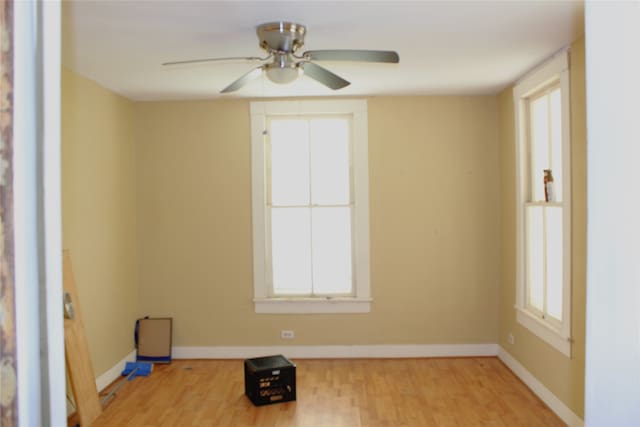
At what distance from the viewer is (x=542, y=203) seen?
402 cm

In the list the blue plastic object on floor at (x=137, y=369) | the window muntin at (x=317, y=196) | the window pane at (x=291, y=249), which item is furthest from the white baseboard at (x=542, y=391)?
the blue plastic object on floor at (x=137, y=369)

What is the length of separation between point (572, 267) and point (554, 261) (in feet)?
1.52

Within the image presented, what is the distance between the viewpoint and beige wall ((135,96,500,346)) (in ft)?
16.8

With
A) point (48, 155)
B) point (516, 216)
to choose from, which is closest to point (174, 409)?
point (516, 216)

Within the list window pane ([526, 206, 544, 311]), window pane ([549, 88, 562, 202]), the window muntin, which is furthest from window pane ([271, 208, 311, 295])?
window pane ([549, 88, 562, 202])

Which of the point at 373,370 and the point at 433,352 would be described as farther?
the point at 433,352

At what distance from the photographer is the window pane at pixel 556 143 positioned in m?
3.78

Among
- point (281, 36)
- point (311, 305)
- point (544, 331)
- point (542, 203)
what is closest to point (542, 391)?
point (544, 331)

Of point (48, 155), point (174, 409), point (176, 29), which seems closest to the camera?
point (48, 155)

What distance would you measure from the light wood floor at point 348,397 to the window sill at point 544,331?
1.63ft

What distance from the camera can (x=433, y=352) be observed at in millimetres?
5129

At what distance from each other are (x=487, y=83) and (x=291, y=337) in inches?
121

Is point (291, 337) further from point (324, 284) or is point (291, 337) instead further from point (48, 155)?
point (48, 155)

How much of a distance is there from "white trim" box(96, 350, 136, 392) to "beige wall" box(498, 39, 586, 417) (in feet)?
11.9
